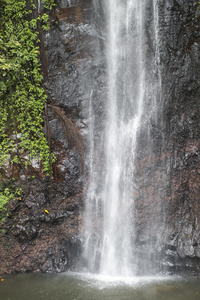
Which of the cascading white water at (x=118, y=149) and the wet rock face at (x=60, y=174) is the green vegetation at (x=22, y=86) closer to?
the wet rock face at (x=60, y=174)

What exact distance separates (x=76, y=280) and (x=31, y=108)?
4.43 m

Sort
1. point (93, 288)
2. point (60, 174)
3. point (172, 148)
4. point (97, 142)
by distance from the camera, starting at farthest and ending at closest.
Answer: point (97, 142) → point (60, 174) → point (172, 148) → point (93, 288)

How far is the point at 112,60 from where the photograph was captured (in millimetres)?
7879

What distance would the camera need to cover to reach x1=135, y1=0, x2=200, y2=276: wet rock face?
22.6ft

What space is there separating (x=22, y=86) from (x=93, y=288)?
5279mm

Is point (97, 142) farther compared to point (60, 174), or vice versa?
point (97, 142)

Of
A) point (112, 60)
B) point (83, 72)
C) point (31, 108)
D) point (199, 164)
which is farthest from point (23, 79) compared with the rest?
point (199, 164)

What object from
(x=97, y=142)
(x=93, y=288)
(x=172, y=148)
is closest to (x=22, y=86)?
(x=97, y=142)

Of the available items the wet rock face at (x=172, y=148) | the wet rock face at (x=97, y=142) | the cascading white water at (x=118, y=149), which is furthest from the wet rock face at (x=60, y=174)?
the wet rock face at (x=172, y=148)

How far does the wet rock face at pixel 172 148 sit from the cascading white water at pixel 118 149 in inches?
13.4

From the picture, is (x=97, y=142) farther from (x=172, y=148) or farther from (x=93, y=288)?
(x=93, y=288)

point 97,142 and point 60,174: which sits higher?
point 97,142

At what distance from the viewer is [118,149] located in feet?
24.7

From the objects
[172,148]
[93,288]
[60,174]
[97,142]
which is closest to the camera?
[93,288]
